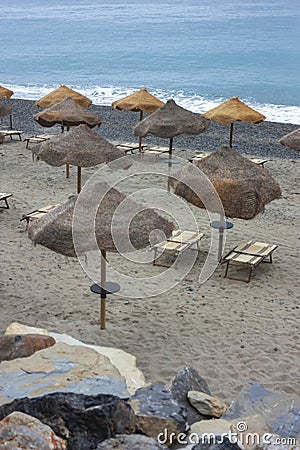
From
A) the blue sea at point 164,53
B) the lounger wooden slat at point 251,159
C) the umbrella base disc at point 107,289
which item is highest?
the umbrella base disc at point 107,289

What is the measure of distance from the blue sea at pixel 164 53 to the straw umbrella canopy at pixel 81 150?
19.4m

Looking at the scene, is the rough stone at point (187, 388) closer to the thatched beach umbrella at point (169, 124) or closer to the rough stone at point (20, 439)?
the rough stone at point (20, 439)

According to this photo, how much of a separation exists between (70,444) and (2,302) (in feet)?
13.2

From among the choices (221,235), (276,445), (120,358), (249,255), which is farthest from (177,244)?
A: (276,445)

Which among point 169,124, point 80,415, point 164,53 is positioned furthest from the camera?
point 164,53

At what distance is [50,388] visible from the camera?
457 cm

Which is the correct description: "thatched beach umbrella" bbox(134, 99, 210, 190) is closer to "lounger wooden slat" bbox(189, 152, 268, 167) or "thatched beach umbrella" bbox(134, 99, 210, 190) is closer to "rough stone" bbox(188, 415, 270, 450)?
"lounger wooden slat" bbox(189, 152, 268, 167)

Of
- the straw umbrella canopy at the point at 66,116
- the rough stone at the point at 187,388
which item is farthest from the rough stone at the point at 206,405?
the straw umbrella canopy at the point at 66,116

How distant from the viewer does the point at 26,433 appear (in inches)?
139

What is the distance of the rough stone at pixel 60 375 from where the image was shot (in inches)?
178

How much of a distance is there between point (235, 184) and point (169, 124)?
13.3 feet

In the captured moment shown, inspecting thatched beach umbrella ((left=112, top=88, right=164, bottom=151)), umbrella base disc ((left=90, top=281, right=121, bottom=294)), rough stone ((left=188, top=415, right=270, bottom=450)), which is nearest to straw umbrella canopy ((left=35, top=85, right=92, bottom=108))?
thatched beach umbrella ((left=112, top=88, right=164, bottom=151))

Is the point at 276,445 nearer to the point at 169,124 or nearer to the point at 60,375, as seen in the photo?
the point at 60,375

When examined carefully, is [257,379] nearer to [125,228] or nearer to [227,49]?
[125,228]
